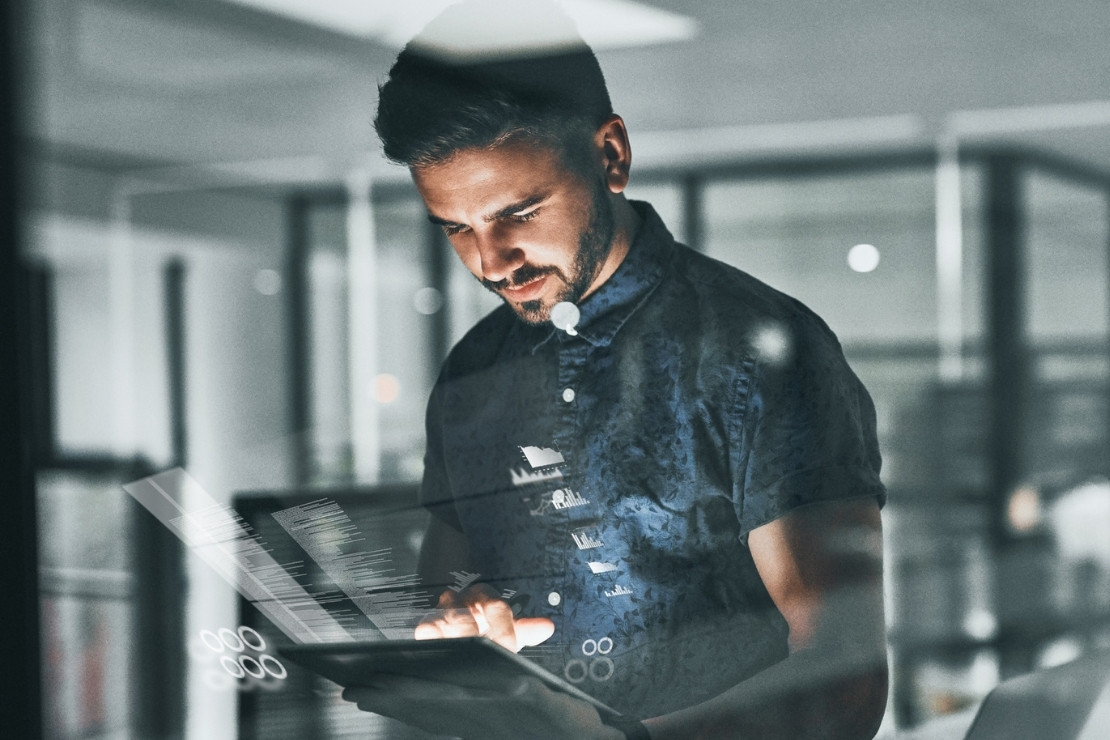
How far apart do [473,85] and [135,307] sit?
604 millimetres

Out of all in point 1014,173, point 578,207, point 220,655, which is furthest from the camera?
point 220,655

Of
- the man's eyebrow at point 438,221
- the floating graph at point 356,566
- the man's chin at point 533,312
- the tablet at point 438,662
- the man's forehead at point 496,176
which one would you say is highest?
the man's forehead at point 496,176

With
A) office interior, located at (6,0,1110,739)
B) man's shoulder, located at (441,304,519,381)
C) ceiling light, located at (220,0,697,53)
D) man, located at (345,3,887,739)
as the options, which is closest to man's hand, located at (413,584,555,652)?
man, located at (345,3,887,739)

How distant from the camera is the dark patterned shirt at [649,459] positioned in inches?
44.6

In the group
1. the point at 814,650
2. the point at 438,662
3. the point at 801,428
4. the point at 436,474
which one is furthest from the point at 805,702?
the point at 436,474

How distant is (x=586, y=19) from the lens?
49.1 inches

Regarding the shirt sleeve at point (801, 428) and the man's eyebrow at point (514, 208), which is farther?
the man's eyebrow at point (514, 208)

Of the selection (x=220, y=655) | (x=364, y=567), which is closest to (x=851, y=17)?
(x=364, y=567)

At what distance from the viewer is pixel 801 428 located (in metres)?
1.13

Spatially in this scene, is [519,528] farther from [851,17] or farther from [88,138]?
[88,138]

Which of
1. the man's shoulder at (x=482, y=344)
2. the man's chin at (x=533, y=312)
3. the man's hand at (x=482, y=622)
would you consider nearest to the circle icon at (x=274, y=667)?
the man's hand at (x=482, y=622)

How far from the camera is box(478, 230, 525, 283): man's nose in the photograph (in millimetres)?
1248

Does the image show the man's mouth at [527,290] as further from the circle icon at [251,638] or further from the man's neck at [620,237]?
the circle icon at [251,638]

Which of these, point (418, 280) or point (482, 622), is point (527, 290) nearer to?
point (418, 280)
